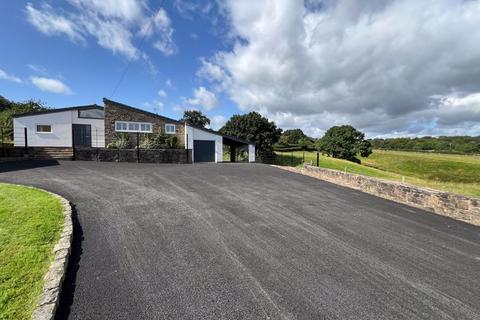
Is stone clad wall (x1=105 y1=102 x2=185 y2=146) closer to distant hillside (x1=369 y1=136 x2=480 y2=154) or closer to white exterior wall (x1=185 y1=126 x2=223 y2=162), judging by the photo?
white exterior wall (x1=185 y1=126 x2=223 y2=162)

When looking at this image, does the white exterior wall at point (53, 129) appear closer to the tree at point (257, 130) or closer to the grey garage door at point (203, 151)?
the grey garage door at point (203, 151)

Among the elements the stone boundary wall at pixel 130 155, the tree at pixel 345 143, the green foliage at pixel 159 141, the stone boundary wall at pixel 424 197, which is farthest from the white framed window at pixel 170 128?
the tree at pixel 345 143

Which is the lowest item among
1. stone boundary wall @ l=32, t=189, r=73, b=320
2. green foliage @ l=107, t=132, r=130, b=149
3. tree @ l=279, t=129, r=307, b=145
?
stone boundary wall @ l=32, t=189, r=73, b=320

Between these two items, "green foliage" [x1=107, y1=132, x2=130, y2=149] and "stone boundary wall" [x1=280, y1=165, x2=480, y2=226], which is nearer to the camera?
"stone boundary wall" [x1=280, y1=165, x2=480, y2=226]

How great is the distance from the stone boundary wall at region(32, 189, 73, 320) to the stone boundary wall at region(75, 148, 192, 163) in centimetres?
1320

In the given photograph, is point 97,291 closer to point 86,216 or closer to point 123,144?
point 86,216

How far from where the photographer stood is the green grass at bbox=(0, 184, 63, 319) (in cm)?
216

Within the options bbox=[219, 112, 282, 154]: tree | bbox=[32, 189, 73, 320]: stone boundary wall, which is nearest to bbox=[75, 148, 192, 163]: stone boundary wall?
bbox=[32, 189, 73, 320]: stone boundary wall

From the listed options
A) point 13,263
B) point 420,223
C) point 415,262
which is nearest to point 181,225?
point 13,263

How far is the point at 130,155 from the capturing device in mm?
16125

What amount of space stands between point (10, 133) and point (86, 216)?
1089 inches

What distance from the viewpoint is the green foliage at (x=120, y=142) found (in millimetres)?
17984

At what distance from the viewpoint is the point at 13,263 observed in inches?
107

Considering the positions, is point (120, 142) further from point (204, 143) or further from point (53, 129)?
point (204, 143)
